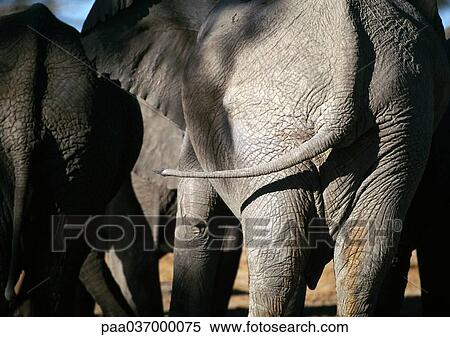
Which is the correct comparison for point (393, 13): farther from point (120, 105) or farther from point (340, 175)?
point (120, 105)

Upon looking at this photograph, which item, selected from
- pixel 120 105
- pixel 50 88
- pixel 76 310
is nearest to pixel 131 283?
pixel 76 310

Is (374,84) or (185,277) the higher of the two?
(374,84)

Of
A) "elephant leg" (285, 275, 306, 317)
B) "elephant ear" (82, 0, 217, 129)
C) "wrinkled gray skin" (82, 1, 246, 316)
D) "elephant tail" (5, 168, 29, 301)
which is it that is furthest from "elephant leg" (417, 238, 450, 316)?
"elephant tail" (5, 168, 29, 301)

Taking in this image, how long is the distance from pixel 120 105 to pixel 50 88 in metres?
0.48

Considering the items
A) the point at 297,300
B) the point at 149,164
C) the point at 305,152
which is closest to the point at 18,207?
the point at 297,300

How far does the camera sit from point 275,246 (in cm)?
336

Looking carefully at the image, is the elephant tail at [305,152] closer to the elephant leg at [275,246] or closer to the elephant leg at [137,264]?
the elephant leg at [275,246]

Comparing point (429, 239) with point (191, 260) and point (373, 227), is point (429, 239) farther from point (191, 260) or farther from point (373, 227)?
point (373, 227)

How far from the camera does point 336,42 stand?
326 centimetres

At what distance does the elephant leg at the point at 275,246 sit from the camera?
3.33 meters

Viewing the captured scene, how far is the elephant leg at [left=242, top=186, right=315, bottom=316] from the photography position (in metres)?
3.33

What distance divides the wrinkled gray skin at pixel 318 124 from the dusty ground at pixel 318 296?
9.67 ft

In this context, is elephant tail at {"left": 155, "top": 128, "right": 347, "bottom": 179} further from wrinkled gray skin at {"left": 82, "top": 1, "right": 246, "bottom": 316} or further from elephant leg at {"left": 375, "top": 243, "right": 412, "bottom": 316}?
elephant leg at {"left": 375, "top": 243, "right": 412, "bottom": 316}

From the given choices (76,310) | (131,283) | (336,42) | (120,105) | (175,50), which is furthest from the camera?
(131,283)
